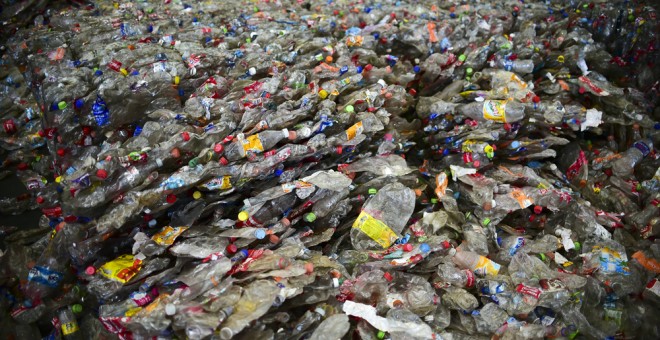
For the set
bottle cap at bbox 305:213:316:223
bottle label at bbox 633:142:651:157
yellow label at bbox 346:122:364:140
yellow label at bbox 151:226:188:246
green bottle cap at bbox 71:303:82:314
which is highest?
yellow label at bbox 346:122:364:140

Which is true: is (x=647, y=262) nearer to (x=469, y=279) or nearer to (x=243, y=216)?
(x=469, y=279)

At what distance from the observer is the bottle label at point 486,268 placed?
2.38 metres

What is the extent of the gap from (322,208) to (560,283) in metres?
1.26

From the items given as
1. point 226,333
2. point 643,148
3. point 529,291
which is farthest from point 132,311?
point 643,148

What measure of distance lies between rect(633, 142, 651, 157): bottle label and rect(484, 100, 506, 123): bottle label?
105 cm

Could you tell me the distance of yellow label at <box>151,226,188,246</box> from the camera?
2.11 m

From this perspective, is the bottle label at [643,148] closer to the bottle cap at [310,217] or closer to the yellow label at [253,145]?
→ the bottle cap at [310,217]

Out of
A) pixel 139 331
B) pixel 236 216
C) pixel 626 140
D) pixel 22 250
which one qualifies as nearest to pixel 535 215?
pixel 626 140

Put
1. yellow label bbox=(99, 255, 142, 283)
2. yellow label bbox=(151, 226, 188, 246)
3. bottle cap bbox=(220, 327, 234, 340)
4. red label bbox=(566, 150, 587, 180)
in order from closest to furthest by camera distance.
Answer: bottle cap bbox=(220, 327, 234, 340), yellow label bbox=(99, 255, 142, 283), yellow label bbox=(151, 226, 188, 246), red label bbox=(566, 150, 587, 180)

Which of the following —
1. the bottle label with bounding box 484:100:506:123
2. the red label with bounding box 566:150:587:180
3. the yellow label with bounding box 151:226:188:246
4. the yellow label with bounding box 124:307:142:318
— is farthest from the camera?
the red label with bounding box 566:150:587:180

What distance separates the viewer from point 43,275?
2182 mm

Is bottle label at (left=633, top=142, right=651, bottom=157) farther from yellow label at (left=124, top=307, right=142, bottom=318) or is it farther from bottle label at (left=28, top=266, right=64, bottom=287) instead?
bottle label at (left=28, top=266, right=64, bottom=287)

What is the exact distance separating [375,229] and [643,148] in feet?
6.87

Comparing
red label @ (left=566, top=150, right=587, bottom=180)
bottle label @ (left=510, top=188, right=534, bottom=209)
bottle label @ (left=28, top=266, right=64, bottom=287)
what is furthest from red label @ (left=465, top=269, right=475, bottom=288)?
bottle label @ (left=28, top=266, right=64, bottom=287)
